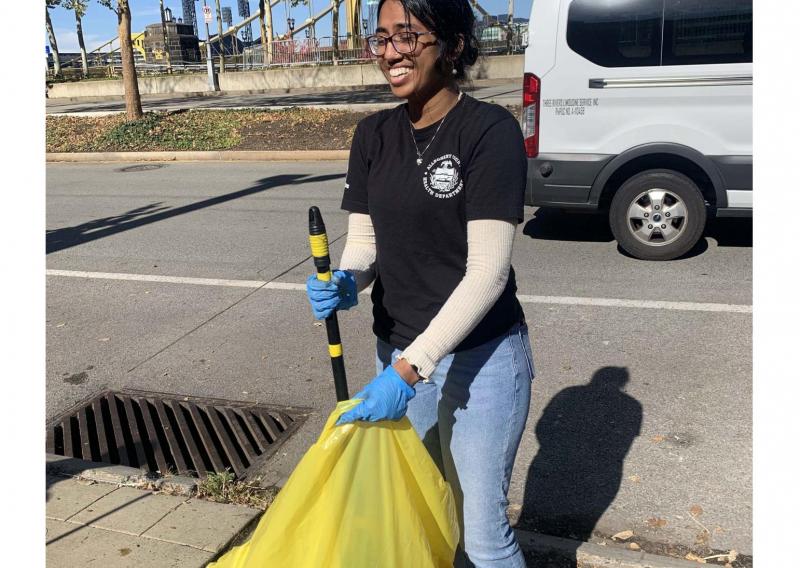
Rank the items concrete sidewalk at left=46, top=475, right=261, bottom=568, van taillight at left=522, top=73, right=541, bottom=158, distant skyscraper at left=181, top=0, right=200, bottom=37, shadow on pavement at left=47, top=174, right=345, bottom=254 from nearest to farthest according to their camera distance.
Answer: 1. concrete sidewalk at left=46, top=475, right=261, bottom=568
2. van taillight at left=522, top=73, right=541, bottom=158
3. shadow on pavement at left=47, top=174, right=345, bottom=254
4. distant skyscraper at left=181, top=0, right=200, bottom=37

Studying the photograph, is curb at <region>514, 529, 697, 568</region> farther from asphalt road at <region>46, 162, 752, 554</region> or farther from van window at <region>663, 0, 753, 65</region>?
van window at <region>663, 0, 753, 65</region>

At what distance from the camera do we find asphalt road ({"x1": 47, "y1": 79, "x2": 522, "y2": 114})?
19672 millimetres

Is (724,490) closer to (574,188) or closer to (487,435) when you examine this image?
(487,435)

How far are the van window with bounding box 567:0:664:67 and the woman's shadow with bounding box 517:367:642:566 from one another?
3.14m

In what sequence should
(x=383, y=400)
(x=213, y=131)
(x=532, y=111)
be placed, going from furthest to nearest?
(x=213, y=131) < (x=532, y=111) < (x=383, y=400)

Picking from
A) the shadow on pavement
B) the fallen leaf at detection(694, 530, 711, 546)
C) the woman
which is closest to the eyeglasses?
the woman

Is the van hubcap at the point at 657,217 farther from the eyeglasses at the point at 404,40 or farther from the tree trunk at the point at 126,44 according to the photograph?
the tree trunk at the point at 126,44

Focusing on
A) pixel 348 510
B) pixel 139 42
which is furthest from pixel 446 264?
pixel 139 42

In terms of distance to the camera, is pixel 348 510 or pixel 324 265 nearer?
pixel 348 510

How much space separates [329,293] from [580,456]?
1.96 metres

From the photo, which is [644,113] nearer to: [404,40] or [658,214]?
[658,214]

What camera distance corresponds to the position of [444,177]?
76.7 inches

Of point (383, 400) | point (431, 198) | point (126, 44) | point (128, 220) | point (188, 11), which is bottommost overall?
point (128, 220)

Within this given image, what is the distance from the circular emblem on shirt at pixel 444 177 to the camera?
1.93m
